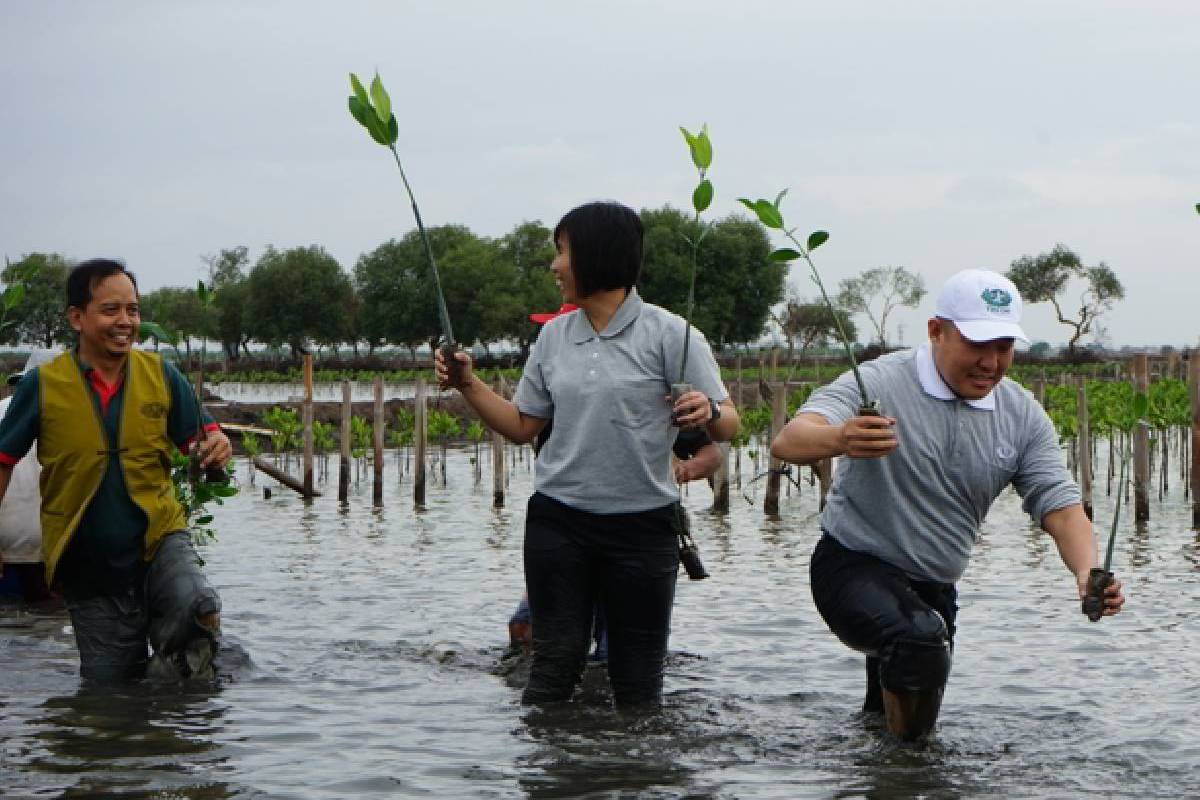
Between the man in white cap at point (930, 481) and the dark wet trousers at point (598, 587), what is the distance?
1.91ft

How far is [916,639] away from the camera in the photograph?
15.6ft

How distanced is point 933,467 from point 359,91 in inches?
80.3

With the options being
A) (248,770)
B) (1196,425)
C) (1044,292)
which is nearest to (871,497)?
(248,770)

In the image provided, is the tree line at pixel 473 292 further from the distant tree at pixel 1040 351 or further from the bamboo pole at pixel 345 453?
the bamboo pole at pixel 345 453

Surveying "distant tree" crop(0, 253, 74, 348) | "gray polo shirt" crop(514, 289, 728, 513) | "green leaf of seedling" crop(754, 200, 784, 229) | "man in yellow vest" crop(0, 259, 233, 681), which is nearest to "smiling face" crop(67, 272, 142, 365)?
"man in yellow vest" crop(0, 259, 233, 681)

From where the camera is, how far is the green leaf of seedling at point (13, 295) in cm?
764

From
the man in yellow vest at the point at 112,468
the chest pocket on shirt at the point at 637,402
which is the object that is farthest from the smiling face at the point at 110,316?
the chest pocket on shirt at the point at 637,402

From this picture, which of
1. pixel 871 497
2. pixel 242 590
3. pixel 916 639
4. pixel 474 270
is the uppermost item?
pixel 474 270

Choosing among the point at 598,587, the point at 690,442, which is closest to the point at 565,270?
the point at 690,442

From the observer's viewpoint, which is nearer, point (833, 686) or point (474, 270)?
point (833, 686)

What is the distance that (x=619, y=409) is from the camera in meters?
5.14

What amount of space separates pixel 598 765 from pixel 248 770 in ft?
4.07

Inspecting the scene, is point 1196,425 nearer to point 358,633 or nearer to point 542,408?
point 358,633

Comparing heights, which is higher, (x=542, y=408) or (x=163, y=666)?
(x=542, y=408)
